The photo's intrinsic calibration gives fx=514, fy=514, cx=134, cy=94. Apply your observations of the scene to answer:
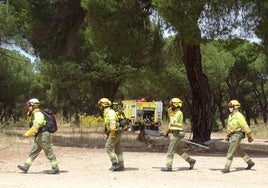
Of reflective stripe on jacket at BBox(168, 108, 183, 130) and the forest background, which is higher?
the forest background

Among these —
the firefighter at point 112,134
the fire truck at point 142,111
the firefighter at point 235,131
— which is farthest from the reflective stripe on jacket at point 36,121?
the fire truck at point 142,111

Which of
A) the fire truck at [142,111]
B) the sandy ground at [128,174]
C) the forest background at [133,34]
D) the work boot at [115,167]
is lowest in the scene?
the sandy ground at [128,174]

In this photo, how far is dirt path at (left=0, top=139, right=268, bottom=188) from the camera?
986 cm

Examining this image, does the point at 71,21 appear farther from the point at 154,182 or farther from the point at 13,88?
the point at 13,88

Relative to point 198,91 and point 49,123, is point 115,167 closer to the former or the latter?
point 49,123

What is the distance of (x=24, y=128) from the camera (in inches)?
1073

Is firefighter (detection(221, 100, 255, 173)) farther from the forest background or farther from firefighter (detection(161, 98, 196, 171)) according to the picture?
the forest background

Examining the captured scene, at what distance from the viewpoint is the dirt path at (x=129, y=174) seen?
32.3ft

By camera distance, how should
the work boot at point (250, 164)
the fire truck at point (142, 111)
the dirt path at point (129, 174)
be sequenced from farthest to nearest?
the fire truck at point (142, 111), the work boot at point (250, 164), the dirt path at point (129, 174)

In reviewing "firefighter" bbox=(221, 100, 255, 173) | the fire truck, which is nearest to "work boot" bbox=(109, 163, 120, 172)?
"firefighter" bbox=(221, 100, 255, 173)

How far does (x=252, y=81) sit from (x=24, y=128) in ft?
94.7

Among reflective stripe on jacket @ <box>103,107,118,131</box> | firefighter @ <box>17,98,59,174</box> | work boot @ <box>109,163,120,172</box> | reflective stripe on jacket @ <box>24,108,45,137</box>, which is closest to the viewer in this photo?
reflective stripe on jacket @ <box>24,108,45,137</box>

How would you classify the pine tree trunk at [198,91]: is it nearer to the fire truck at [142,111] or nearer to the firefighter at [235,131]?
the firefighter at [235,131]

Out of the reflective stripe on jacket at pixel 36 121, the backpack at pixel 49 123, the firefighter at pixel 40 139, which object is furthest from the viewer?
the backpack at pixel 49 123
